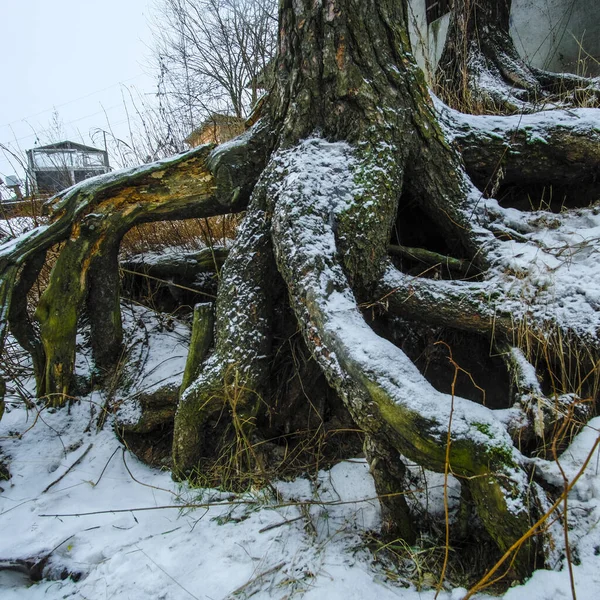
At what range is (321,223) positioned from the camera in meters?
1.90

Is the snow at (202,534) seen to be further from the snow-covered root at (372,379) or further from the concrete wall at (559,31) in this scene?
the concrete wall at (559,31)

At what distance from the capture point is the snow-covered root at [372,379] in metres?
1.25

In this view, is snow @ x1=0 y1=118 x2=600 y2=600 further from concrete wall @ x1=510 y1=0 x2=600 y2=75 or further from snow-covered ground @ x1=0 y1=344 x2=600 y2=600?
concrete wall @ x1=510 y1=0 x2=600 y2=75

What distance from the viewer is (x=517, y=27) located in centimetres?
570

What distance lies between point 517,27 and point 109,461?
7.07 m

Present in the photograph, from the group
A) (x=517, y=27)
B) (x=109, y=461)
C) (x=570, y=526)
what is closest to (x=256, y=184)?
(x=109, y=461)

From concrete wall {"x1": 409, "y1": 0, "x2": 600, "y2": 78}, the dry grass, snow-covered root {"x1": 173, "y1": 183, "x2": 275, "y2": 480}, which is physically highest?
concrete wall {"x1": 409, "y1": 0, "x2": 600, "y2": 78}

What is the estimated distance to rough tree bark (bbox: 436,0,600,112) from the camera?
353cm

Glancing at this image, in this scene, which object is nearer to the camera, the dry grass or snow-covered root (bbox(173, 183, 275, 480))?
snow-covered root (bbox(173, 183, 275, 480))

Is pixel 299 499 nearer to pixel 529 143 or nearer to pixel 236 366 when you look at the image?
pixel 236 366

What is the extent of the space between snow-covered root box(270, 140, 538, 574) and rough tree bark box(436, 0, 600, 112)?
2.31 meters

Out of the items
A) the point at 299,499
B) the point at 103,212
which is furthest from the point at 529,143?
the point at 103,212

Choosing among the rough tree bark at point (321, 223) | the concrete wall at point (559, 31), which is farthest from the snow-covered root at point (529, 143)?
the concrete wall at point (559, 31)

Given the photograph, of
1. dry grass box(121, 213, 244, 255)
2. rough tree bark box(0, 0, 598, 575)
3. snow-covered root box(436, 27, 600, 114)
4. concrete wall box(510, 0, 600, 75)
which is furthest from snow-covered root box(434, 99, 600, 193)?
concrete wall box(510, 0, 600, 75)
